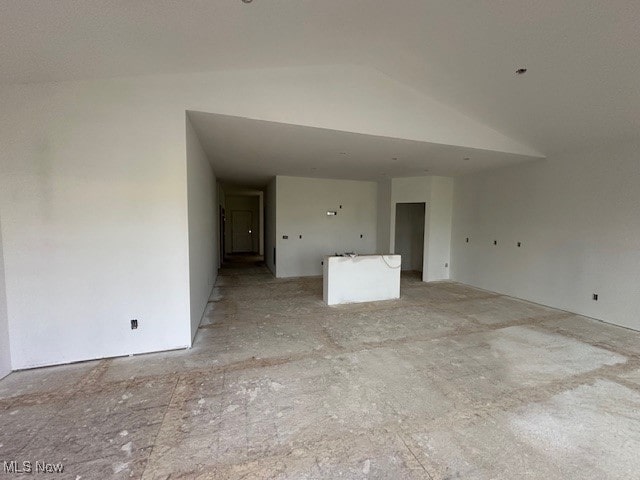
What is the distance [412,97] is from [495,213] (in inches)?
144

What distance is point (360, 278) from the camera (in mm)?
5258

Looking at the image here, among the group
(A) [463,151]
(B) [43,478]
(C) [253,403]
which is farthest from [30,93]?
(A) [463,151]

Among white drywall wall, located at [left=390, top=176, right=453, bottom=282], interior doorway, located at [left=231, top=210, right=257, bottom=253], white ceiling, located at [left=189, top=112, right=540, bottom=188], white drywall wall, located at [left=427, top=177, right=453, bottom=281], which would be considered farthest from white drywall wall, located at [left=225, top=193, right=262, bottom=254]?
white drywall wall, located at [left=427, top=177, right=453, bottom=281]

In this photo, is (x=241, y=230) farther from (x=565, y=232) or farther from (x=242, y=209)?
(x=565, y=232)

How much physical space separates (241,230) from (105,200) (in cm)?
1076

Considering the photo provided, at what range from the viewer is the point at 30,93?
104 inches

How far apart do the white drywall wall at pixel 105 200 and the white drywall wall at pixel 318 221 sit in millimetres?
4024

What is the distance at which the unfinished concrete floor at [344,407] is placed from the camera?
66.7 inches

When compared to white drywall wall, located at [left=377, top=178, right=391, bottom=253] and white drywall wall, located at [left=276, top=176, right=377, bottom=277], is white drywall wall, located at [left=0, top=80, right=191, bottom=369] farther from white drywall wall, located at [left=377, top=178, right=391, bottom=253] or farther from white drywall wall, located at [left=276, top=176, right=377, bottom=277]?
white drywall wall, located at [left=377, top=178, right=391, bottom=253]

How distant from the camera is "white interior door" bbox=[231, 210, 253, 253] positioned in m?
13.3

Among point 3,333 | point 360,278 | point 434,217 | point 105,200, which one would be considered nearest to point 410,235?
point 434,217

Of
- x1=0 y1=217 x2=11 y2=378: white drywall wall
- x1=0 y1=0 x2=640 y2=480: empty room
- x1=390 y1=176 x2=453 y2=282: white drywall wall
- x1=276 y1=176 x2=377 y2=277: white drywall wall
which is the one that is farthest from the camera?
x1=276 y1=176 x2=377 y2=277: white drywall wall

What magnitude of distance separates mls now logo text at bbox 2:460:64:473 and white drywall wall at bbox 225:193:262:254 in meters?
11.5

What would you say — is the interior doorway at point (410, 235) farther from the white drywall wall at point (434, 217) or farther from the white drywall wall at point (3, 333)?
the white drywall wall at point (3, 333)
